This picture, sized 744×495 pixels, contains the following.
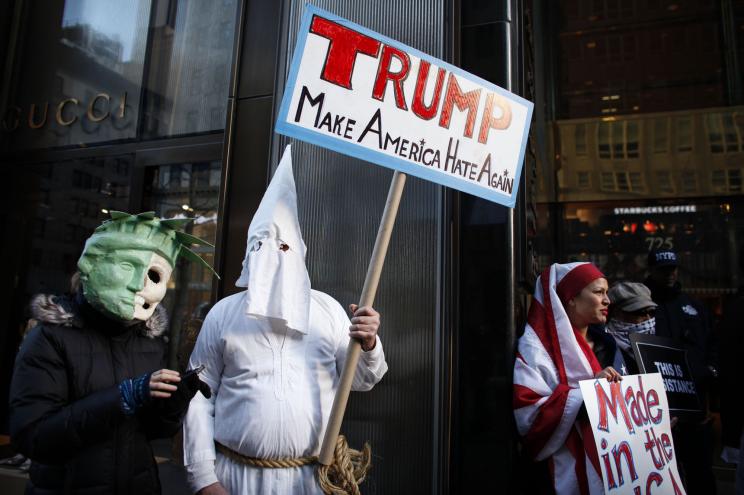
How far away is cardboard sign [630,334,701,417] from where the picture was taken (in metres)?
3.26

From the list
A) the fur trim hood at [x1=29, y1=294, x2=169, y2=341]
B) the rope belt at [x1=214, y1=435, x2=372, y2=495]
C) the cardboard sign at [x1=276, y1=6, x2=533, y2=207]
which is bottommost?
the rope belt at [x1=214, y1=435, x2=372, y2=495]

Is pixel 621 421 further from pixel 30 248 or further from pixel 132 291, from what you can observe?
pixel 30 248

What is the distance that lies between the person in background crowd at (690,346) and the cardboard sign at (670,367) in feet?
1.11

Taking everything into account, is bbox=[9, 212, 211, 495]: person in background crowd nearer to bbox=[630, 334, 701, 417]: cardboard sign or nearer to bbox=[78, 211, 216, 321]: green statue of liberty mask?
bbox=[78, 211, 216, 321]: green statue of liberty mask

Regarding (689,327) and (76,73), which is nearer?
(689,327)

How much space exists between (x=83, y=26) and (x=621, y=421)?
6231mm

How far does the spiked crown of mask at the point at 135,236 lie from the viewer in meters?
2.15

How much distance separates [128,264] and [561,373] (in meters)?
2.15

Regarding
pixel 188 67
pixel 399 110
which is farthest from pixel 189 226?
pixel 399 110

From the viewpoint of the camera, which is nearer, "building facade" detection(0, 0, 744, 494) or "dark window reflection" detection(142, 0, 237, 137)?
"building facade" detection(0, 0, 744, 494)

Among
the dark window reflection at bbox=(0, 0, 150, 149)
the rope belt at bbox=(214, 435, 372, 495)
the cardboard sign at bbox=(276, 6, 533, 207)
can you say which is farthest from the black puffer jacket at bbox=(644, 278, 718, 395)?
the dark window reflection at bbox=(0, 0, 150, 149)

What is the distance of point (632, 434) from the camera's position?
2770 mm

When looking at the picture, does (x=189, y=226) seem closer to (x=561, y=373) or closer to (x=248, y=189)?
(x=248, y=189)

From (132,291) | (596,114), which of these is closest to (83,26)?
(132,291)
